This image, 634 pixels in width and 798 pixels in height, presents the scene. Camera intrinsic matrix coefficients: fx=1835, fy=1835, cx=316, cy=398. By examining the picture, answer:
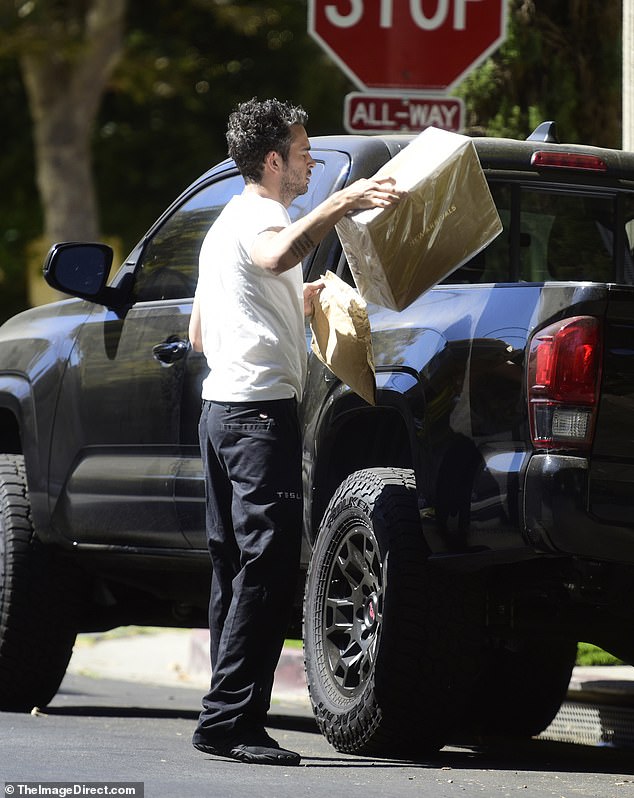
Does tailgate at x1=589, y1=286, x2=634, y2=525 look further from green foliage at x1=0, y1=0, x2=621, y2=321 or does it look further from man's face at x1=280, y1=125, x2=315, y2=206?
green foliage at x1=0, y1=0, x2=621, y2=321

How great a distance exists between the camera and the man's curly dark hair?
533 cm

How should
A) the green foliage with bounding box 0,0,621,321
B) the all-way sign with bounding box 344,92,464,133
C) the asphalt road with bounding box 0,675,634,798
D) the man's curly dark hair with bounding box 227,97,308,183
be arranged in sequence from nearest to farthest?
the asphalt road with bounding box 0,675,634,798 < the man's curly dark hair with bounding box 227,97,308,183 < the all-way sign with bounding box 344,92,464,133 < the green foliage with bounding box 0,0,621,321

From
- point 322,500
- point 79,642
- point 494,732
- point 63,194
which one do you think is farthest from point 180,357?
point 63,194

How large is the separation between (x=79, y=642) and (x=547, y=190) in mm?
6291

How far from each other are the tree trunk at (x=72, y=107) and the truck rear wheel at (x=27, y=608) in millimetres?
12945

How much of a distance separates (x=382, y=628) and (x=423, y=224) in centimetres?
115

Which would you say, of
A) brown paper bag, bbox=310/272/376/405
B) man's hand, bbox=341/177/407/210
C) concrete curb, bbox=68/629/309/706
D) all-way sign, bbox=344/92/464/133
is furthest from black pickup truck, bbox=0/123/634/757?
all-way sign, bbox=344/92/464/133

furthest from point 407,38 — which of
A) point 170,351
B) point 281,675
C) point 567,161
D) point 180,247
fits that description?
point 281,675

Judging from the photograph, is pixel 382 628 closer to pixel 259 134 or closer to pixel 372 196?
pixel 372 196

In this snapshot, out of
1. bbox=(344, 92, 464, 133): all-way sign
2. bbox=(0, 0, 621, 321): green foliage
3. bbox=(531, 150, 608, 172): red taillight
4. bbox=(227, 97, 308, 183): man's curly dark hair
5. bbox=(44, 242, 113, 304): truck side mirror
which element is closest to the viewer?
bbox=(227, 97, 308, 183): man's curly dark hair

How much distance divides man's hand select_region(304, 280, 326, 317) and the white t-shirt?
0.10m

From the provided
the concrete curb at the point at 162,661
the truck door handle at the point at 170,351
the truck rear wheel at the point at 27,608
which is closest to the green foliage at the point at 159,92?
the concrete curb at the point at 162,661

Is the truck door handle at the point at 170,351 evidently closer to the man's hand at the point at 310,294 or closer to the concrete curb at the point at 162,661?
the man's hand at the point at 310,294

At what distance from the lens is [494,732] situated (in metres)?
7.02
